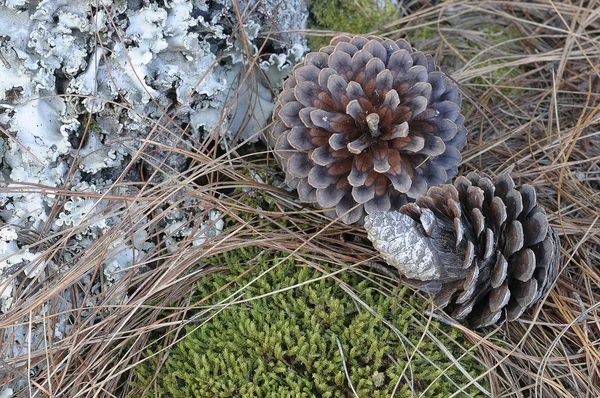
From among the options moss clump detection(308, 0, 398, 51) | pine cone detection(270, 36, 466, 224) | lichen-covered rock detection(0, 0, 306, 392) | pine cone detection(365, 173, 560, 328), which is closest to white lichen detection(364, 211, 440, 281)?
pine cone detection(365, 173, 560, 328)

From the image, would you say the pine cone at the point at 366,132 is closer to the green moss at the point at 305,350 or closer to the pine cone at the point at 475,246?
the pine cone at the point at 475,246

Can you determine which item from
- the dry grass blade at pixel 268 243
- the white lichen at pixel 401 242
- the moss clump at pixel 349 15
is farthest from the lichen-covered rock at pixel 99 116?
the white lichen at pixel 401 242

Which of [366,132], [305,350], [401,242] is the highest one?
[366,132]

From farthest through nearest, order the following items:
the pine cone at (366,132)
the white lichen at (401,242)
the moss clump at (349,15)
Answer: the moss clump at (349,15) < the pine cone at (366,132) < the white lichen at (401,242)

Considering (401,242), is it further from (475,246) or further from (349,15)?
(349,15)

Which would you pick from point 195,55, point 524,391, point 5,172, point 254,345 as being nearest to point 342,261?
point 254,345

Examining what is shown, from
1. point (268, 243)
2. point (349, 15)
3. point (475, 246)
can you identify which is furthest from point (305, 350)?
point (349, 15)

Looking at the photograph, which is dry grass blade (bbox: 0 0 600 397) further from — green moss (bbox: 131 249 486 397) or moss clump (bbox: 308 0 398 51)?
moss clump (bbox: 308 0 398 51)
